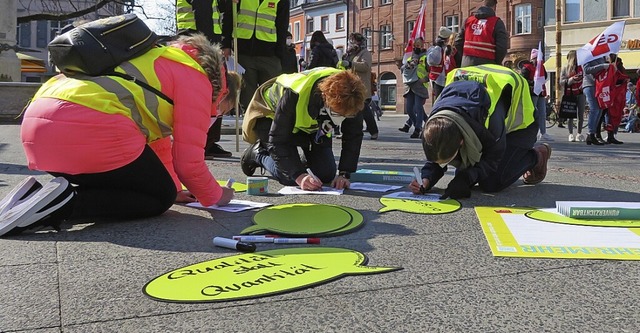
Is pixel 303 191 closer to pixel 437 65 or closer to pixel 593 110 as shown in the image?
pixel 437 65

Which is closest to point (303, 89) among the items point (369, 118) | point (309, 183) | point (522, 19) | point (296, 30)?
point (309, 183)

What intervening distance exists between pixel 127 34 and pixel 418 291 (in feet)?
5.85

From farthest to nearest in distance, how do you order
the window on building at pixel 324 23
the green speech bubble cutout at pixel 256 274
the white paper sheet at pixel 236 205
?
1. the window on building at pixel 324 23
2. the white paper sheet at pixel 236 205
3. the green speech bubble cutout at pixel 256 274

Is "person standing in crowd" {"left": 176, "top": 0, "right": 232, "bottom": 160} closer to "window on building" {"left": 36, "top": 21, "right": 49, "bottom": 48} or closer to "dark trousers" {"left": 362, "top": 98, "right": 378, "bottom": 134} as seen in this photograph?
"dark trousers" {"left": 362, "top": 98, "right": 378, "bottom": 134}

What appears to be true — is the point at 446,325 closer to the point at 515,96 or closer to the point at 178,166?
the point at 178,166

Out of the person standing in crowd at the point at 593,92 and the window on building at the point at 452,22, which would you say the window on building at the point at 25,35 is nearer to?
the window on building at the point at 452,22

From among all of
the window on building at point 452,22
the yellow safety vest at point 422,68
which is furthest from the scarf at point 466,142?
the window on building at point 452,22

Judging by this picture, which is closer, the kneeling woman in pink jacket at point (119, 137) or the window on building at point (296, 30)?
the kneeling woman in pink jacket at point (119, 137)

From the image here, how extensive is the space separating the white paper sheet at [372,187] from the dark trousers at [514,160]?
1.98ft

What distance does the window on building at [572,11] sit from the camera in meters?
31.8

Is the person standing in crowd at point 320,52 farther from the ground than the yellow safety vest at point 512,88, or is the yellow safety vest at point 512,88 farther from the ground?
the person standing in crowd at point 320,52

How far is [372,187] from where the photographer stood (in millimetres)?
4242

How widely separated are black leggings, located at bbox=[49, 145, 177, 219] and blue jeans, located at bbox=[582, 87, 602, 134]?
8215 millimetres

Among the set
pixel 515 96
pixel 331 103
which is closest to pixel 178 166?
pixel 331 103
